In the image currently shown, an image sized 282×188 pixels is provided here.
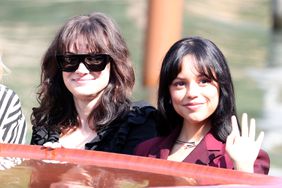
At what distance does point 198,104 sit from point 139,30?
13.4 m

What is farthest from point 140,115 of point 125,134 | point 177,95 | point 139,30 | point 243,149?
point 139,30

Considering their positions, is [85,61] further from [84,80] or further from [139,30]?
[139,30]

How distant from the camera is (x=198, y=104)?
296 cm

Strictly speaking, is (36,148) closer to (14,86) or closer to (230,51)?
(14,86)

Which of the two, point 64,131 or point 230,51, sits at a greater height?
point 64,131

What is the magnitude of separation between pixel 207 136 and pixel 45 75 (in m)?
0.68

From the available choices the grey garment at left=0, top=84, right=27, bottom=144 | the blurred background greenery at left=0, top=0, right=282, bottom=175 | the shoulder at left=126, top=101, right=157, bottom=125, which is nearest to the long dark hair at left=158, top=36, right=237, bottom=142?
the shoulder at left=126, top=101, right=157, bottom=125

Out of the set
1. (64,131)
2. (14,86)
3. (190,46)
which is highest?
(190,46)

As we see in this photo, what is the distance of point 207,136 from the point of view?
9.82 ft

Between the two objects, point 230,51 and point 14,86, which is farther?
point 230,51

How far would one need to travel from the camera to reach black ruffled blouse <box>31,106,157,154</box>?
325 centimetres

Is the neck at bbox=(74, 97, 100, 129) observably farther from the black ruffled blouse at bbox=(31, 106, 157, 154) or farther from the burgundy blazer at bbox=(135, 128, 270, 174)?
the burgundy blazer at bbox=(135, 128, 270, 174)

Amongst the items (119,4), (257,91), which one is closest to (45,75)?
(257,91)

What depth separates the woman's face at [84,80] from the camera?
3202 millimetres
